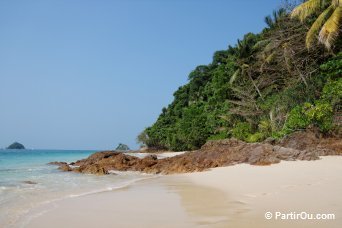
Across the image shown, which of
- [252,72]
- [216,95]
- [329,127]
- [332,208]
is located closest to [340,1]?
[329,127]

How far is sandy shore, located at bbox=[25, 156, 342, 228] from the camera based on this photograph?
450 centimetres

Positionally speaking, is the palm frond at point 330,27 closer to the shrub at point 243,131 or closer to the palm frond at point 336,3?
the palm frond at point 336,3

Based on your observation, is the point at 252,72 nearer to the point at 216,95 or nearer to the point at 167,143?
the point at 216,95

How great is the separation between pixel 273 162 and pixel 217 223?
7.87 m

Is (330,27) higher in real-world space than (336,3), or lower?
lower

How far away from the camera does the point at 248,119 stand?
24.5 metres

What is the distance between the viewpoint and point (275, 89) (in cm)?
2669

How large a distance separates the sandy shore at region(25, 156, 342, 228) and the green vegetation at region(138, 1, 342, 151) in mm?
8517

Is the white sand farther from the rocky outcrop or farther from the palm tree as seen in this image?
the palm tree

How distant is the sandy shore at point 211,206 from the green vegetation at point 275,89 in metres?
8.52

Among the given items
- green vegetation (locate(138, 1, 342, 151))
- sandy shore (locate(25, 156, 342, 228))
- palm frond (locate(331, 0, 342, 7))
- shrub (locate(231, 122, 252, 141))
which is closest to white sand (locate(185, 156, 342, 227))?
sandy shore (locate(25, 156, 342, 228))

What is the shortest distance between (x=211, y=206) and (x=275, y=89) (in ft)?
74.6

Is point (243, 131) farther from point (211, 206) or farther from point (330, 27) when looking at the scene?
point (211, 206)

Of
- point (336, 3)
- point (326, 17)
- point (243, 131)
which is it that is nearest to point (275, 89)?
point (243, 131)
